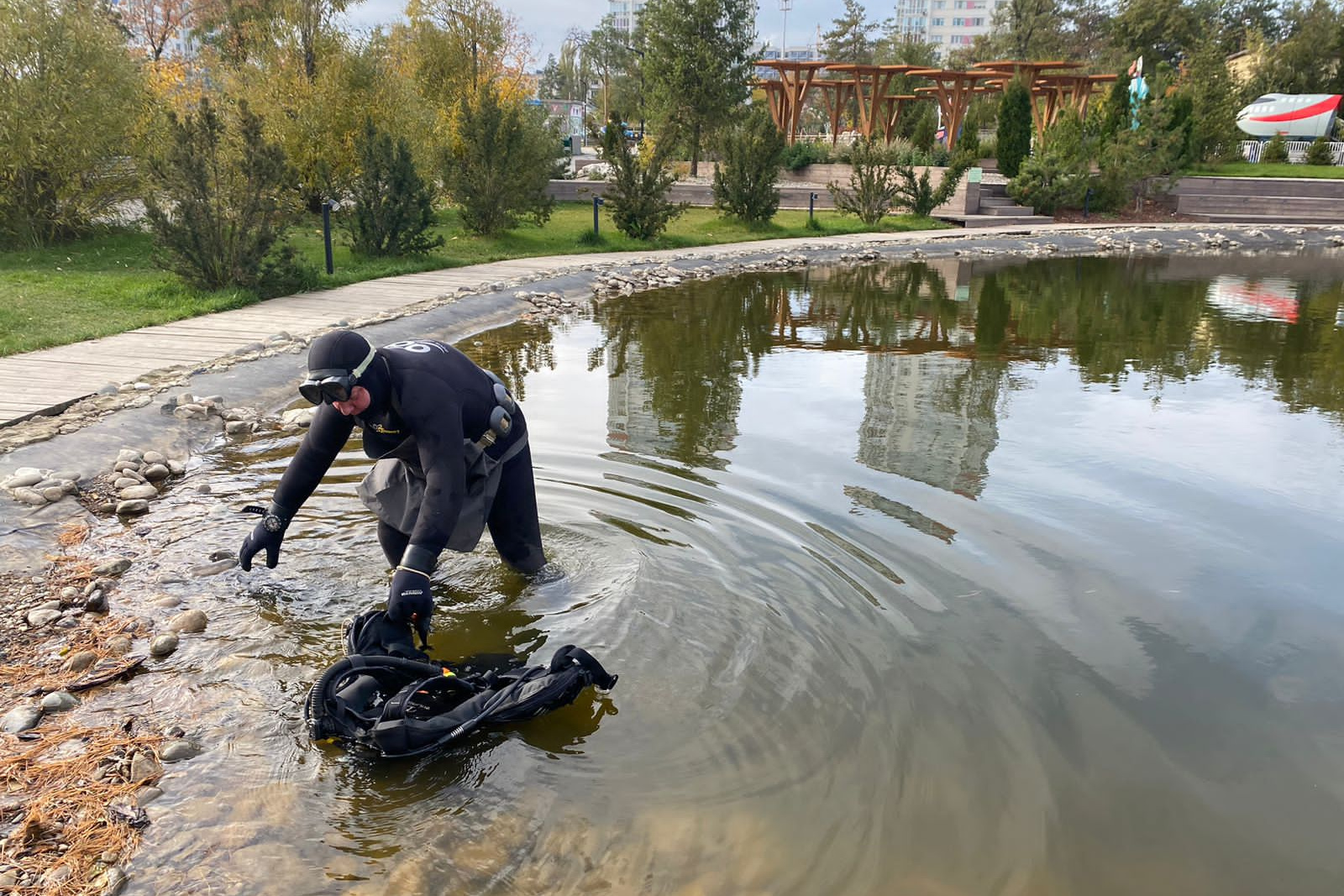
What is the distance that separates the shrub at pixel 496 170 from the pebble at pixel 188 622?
581 inches

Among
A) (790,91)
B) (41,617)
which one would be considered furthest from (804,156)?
(41,617)

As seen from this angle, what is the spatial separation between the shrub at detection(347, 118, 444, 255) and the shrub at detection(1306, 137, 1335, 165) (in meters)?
33.2

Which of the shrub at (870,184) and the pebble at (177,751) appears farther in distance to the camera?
the shrub at (870,184)

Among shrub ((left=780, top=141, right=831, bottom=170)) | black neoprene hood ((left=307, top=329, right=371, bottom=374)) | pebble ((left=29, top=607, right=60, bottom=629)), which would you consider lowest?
pebble ((left=29, top=607, right=60, bottom=629))

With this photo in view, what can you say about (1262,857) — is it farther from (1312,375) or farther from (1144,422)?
(1312,375)

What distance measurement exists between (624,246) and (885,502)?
46.6ft

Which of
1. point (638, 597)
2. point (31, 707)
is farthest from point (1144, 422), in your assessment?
point (31, 707)

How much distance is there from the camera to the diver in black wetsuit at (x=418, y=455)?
381cm

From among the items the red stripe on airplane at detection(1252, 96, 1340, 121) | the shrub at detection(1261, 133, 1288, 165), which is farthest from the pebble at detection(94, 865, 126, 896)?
the red stripe on airplane at detection(1252, 96, 1340, 121)

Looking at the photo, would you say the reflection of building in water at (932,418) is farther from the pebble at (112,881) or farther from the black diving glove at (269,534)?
the pebble at (112,881)

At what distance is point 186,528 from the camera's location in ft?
18.8

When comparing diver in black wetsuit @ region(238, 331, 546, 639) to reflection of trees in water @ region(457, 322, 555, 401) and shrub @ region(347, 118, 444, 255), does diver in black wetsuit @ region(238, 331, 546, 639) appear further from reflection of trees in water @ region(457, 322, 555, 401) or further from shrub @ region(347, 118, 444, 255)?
shrub @ region(347, 118, 444, 255)

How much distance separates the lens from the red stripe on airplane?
37.6 metres

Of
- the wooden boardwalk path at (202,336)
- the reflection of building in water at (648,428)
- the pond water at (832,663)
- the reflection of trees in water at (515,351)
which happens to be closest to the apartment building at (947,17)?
the wooden boardwalk path at (202,336)
